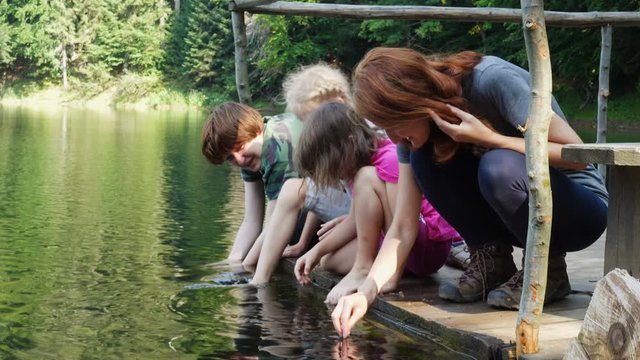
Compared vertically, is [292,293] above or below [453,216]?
below

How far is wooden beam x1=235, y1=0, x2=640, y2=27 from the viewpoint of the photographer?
4.42m

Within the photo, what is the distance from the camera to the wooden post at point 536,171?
2.28m

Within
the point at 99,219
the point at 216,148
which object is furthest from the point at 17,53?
the point at 216,148

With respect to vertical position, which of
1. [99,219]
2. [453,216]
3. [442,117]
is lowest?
[99,219]

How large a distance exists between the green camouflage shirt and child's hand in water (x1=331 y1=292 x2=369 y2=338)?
1.54m

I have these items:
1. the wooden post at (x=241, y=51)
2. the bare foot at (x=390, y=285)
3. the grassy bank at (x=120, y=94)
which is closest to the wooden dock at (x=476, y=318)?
the bare foot at (x=390, y=285)

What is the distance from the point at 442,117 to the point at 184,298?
1701 millimetres

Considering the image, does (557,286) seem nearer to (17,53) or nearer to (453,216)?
(453,216)

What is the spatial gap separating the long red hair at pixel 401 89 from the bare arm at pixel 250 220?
2.02 meters

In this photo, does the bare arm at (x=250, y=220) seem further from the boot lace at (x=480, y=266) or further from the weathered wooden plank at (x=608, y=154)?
the weathered wooden plank at (x=608, y=154)

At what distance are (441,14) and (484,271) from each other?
6.04 ft

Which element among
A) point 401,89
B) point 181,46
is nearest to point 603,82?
point 401,89

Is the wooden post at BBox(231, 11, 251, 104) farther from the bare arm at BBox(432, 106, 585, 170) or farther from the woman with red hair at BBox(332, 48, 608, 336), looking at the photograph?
the bare arm at BBox(432, 106, 585, 170)

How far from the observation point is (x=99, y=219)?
22.3 ft
